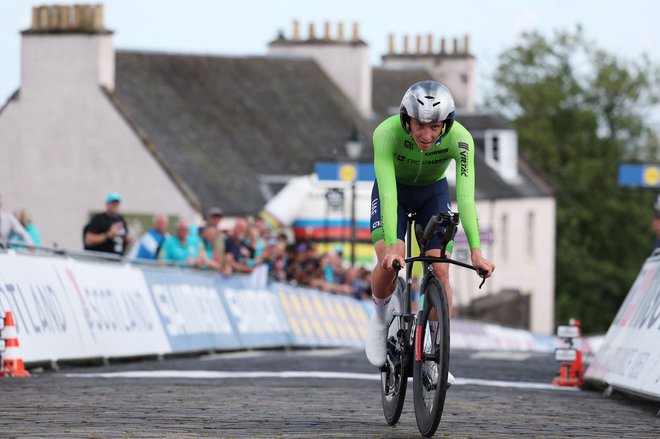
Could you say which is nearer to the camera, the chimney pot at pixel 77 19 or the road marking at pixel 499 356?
the road marking at pixel 499 356

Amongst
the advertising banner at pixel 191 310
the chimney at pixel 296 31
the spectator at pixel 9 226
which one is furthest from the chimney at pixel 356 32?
the spectator at pixel 9 226

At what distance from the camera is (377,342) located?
1096cm

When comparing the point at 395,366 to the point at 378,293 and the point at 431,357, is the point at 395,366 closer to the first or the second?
the point at 378,293

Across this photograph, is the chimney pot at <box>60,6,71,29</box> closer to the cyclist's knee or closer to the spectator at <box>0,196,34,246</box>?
the spectator at <box>0,196,34,246</box>

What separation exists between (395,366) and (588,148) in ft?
255

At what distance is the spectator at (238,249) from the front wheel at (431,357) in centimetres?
1407

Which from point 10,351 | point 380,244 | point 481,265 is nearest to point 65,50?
point 10,351

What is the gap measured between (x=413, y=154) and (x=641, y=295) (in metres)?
4.79

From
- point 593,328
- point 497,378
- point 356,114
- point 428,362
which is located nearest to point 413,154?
point 428,362

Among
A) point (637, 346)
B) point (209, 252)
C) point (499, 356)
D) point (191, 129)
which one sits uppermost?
point (191, 129)

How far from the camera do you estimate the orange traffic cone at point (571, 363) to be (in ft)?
51.9

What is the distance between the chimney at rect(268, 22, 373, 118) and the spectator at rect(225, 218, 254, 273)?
37593 millimetres

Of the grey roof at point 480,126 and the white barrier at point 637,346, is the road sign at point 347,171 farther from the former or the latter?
the grey roof at point 480,126

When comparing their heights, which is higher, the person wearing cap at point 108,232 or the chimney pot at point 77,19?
the chimney pot at point 77,19
